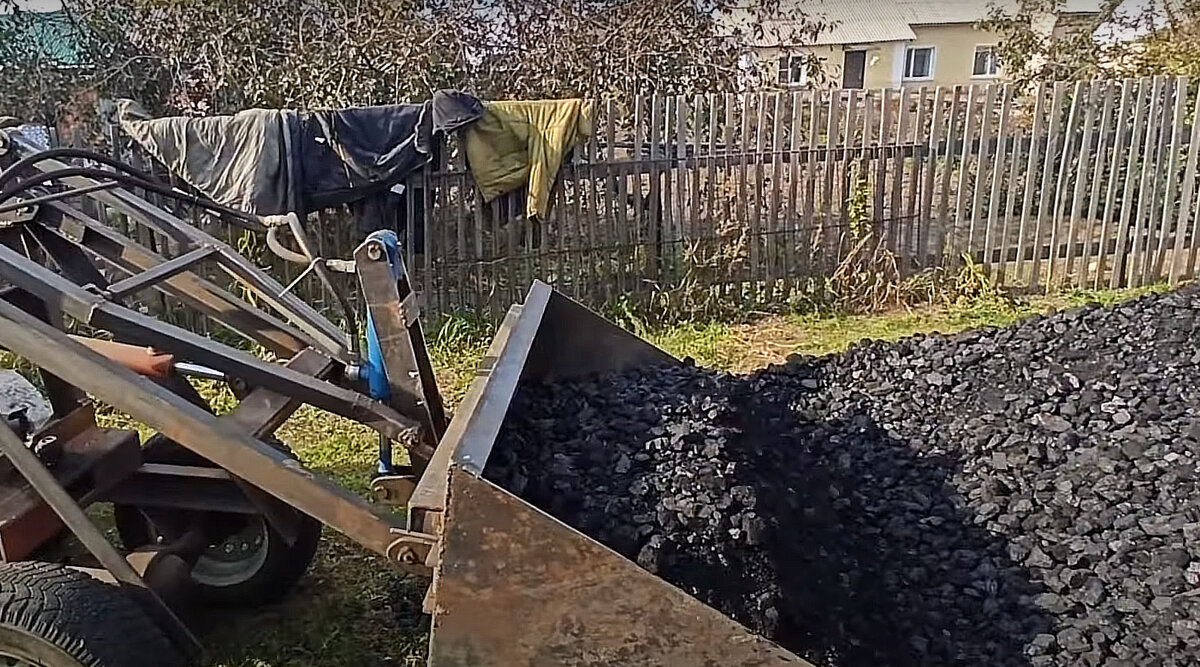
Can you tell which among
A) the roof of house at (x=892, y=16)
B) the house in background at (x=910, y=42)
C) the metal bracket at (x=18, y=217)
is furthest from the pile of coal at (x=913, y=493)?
the house in background at (x=910, y=42)

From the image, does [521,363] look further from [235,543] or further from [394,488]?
[235,543]

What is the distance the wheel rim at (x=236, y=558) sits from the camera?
10.7 ft

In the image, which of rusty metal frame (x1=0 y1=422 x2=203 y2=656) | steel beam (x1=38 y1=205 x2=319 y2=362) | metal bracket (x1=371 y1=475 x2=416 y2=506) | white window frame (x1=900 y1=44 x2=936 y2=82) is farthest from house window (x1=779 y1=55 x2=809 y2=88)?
white window frame (x1=900 y1=44 x2=936 y2=82)

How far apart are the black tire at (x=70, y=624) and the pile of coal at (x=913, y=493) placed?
0.89m

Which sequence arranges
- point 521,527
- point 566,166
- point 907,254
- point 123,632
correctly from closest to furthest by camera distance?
point 521,527 < point 123,632 < point 566,166 < point 907,254

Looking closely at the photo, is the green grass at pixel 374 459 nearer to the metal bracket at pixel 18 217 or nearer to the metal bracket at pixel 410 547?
the metal bracket at pixel 410 547

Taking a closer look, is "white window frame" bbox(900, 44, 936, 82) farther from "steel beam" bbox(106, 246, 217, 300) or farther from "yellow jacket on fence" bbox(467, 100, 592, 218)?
"steel beam" bbox(106, 246, 217, 300)

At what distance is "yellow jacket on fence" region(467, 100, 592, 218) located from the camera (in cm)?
582

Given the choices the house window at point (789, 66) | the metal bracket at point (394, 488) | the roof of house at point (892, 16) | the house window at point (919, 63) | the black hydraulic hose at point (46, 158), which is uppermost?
the roof of house at point (892, 16)

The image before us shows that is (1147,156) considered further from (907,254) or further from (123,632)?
(123,632)

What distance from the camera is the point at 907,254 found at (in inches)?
272

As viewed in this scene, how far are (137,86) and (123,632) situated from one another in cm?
620

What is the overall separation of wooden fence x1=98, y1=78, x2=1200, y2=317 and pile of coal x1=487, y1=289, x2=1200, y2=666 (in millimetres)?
2532

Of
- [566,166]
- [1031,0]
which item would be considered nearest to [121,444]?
[566,166]
